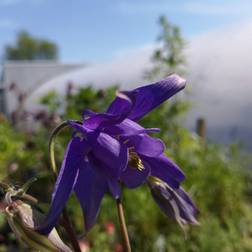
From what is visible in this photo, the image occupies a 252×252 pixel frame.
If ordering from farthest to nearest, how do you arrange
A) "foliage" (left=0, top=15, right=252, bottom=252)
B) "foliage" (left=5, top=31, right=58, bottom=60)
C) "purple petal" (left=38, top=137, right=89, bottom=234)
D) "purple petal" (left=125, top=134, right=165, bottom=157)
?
"foliage" (left=5, top=31, right=58, bottom=60) < "foliage" (left=0, top=15, right=252, bottom=252) < "purple petal" (left=125, top=134, right=165, bottom=157) < "purple petal" (left=38, top=137, right=89, bottom=234)

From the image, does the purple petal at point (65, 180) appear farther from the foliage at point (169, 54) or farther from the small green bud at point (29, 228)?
the foliage at point (169, 54)

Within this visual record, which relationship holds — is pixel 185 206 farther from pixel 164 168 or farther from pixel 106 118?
pixel 106 118

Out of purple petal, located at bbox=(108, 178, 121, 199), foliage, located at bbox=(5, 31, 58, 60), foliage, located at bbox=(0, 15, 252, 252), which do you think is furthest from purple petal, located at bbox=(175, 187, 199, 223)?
foliage, located at bbox=(5, 31, 58, 60)

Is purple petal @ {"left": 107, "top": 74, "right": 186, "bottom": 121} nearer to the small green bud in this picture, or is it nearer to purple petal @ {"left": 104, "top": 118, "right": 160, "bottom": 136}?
purple petal @ {"left": 104, "top": 118, "right": 160, "bottom": 136}

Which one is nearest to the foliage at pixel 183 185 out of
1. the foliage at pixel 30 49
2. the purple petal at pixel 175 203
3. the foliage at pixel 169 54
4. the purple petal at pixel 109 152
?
the foliage at pixel 169 54

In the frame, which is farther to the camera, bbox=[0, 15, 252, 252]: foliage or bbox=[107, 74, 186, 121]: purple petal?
bbox=[0, 15, 252, 252]: foliage

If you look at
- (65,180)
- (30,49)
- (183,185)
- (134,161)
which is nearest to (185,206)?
(134,161)

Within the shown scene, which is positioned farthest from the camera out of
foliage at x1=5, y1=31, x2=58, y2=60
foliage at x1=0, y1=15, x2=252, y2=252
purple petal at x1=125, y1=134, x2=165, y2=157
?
foliage at x1=5, y1=31, x2=58, y2=60

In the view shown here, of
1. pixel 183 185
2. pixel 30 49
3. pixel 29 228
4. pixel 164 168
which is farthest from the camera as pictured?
pixel 30 49
